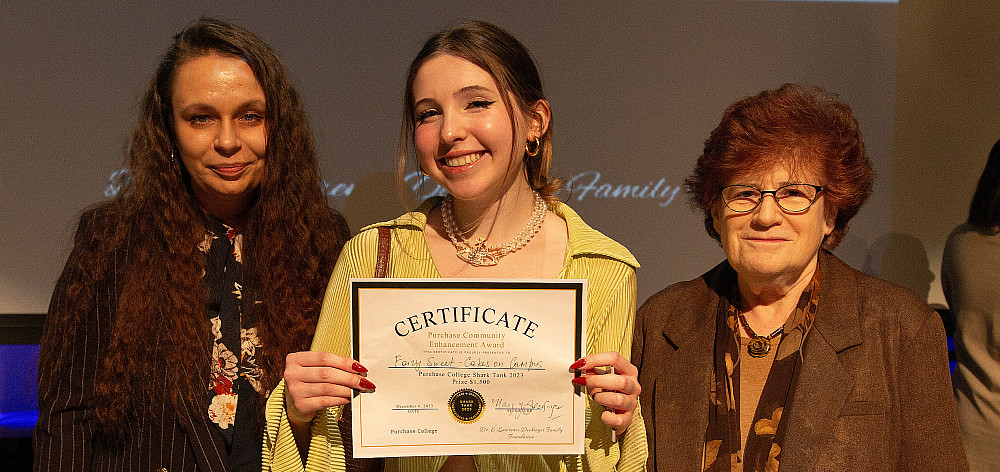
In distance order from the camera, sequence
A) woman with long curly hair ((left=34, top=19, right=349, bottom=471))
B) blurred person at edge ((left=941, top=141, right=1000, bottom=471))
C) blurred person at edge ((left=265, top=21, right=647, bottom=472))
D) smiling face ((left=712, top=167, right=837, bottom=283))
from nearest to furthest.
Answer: blurred person at edge ((left=265, top=21, right=647, bottom=472)) < smiling face ((left=712, top=167, right=837, bottom=283)) < woman with long curly hair ((left=34, top=19, right=349, bottom=471)) < blurred person at edge ((left=941, top=141, right=1000, bottom=471))

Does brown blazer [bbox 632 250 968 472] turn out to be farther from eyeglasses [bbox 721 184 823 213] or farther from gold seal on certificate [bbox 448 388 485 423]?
gold seal on certificate [bbox 448 388 485 423]

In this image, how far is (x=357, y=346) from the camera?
1.62 m

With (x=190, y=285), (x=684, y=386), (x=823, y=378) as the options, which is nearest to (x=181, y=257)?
(x=190, y=285)

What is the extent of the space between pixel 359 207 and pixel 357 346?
5.53ft

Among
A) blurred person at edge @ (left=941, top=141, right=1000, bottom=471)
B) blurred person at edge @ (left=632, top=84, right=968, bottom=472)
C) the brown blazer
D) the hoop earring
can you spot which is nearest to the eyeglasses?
blurred person at edge @ (left=632, top=84, right=968, bottom=472)

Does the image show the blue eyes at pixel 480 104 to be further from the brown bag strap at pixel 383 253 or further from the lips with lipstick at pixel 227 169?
the lips with lipstick at pixel 227 169

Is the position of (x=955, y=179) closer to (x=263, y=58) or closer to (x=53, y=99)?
(x=263, y=58)

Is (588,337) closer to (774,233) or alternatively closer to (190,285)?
(774,233)

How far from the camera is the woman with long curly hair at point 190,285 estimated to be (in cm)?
199

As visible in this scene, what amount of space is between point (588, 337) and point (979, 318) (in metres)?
1.92

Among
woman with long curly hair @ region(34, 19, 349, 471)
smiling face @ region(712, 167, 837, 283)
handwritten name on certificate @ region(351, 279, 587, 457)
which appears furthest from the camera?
woman with long curly hair @ region(34, 19, 349, 471)

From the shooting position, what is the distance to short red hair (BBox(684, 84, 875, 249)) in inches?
74.7

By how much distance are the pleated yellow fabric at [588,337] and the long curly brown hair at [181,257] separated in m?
0.25

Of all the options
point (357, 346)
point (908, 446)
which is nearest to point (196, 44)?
point (357, 346)
